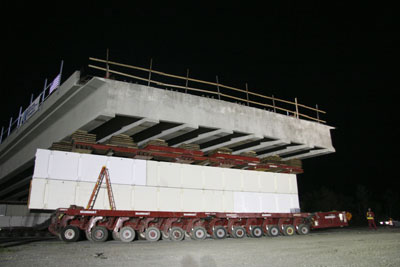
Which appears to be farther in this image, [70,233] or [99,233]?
[99,233]

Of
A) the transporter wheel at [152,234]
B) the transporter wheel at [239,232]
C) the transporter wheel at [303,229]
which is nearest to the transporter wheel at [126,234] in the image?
the transporter wheel at [152,234]

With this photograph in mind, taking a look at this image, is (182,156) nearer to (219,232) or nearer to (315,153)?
(219,232)

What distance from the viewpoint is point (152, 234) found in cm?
1466

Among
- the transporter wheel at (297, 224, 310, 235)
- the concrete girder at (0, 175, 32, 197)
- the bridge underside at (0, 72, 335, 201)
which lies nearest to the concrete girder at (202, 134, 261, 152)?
the bridge underside at (0, 72, 335, 201)

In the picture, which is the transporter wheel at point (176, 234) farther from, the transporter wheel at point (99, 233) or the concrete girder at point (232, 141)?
the concrete girder at point (232, 141)

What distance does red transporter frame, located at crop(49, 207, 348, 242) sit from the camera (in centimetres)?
1345

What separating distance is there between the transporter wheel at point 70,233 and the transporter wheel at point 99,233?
62 centimetres

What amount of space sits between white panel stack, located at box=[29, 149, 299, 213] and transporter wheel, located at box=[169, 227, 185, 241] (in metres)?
1.71

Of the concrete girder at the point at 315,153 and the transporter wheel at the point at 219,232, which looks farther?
the concrete girder at the point at 315,153

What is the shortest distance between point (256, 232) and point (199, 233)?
354cm

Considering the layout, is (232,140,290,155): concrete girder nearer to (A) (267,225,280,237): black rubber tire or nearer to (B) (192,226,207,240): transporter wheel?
(A) (267,225,280,237): black rubber tire

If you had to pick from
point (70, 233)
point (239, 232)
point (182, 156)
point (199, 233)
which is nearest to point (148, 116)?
Answer: point (182, 156)

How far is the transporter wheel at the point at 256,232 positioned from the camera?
17469 millimetres

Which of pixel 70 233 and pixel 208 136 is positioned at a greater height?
pixel 208 136
